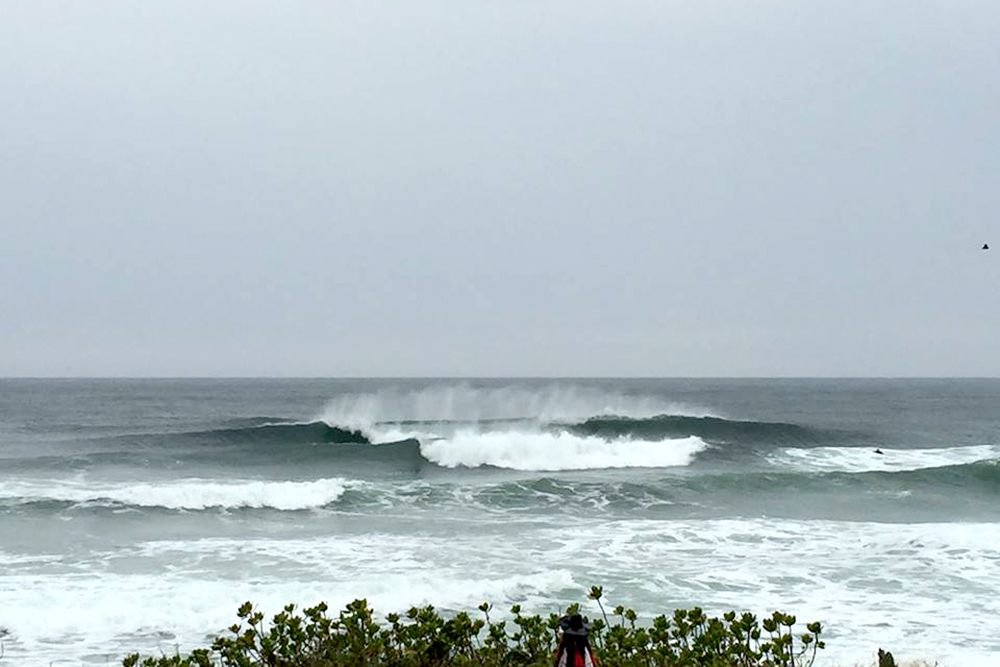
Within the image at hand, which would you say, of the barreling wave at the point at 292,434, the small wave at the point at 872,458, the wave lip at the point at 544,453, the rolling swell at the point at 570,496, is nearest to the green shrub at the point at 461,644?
the rolling swell at the point at 570,496

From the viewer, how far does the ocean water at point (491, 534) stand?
9258mm

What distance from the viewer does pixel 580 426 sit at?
37688mm

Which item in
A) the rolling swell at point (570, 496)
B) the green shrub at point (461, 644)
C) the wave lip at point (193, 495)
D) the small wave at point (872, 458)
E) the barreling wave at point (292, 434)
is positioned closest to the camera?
the green shrub at point (461, 644)

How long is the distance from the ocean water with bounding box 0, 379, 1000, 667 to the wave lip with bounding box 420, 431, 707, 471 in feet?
0.33

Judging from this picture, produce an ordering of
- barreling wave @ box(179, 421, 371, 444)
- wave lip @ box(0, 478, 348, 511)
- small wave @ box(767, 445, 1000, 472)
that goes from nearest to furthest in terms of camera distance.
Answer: wave lip @ box(0, 478, 348, 511)
small wave @ box(767, 445, 1000, 472)
barreling wave @ box(179, 421, 371, 444)

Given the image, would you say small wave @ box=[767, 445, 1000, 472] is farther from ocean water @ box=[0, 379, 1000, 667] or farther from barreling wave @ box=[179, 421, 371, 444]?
barreling wave @ box=[179, 421, 371, 444]

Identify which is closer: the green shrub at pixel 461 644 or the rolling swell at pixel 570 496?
the green shrub at pixel 461 644

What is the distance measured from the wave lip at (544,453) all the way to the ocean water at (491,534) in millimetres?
100

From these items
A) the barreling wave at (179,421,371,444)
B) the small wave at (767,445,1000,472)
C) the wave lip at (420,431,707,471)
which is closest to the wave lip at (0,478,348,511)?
the wave lip at (420,431,707,471)

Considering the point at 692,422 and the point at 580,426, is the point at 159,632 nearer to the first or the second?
the point at 580,426

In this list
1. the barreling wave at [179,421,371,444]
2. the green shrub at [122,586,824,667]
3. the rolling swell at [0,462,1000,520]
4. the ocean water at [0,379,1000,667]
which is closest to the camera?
the green shrub at [122,586,824,667]

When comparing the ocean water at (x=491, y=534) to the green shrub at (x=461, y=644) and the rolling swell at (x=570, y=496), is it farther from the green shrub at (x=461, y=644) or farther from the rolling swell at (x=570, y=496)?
the green shrub at (x=461, y=644)

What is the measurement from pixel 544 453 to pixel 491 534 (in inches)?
565

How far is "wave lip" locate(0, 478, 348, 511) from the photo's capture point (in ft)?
57.5
